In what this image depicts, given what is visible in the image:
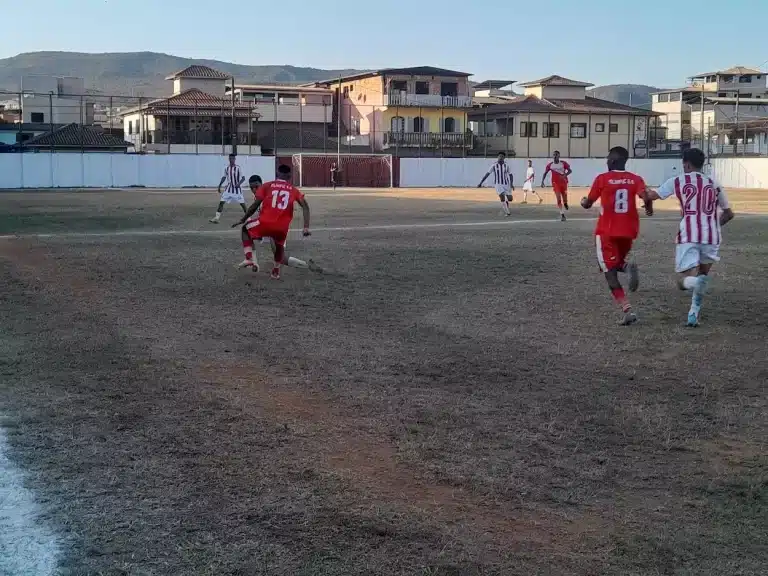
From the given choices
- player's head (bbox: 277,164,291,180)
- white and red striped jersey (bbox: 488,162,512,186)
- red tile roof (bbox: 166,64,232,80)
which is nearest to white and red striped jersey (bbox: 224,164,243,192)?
white and red striped jersey (bbox: 488,162,512,186)

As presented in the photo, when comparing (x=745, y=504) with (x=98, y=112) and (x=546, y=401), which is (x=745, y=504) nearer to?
(x=546, y=401)

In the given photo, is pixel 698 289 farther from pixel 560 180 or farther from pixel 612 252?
pixel 560 180

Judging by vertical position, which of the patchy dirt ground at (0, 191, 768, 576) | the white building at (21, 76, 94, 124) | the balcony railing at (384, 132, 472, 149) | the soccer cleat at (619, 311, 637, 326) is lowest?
the patchy dirt ground at (0, 191, 768, 576)

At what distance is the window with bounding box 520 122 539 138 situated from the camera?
6850 cm

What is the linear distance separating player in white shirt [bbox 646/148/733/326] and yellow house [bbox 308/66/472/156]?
2200 inches

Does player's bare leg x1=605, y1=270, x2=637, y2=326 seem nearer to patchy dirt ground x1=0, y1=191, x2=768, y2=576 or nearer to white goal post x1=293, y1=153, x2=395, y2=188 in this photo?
patchy dirt ground x1=0, y1=191, x2=768, y2=576

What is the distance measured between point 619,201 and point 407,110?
218ft

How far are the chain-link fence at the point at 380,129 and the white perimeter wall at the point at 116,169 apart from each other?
21.3 feet

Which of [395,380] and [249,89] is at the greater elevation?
[249,89]

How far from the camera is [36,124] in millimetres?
69562

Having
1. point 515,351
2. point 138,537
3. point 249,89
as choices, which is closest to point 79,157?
point 249,89

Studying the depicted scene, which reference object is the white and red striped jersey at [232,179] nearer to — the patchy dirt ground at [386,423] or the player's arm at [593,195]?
the patchy dirt ground at [386,423]

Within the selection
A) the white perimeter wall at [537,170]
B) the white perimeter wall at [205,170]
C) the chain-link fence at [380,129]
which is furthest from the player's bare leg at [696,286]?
the chain-link fence at [380,129]

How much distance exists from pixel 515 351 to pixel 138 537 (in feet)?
15.2
